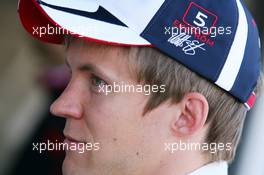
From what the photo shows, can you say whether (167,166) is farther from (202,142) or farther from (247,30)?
(247,30)

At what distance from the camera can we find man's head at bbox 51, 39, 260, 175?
1840mm

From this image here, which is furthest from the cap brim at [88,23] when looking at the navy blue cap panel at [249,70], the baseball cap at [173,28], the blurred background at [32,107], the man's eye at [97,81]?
the blurred background at [32,107]

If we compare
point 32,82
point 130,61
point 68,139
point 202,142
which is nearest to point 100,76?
point 130,61

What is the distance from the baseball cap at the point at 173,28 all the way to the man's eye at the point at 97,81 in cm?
14

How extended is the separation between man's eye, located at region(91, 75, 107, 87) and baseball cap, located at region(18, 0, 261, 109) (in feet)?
0.44

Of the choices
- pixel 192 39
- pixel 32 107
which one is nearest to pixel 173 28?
pixel 192 39

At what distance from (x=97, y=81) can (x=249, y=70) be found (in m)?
0.44

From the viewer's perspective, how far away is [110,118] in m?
1.86

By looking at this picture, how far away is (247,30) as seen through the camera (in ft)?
6.43

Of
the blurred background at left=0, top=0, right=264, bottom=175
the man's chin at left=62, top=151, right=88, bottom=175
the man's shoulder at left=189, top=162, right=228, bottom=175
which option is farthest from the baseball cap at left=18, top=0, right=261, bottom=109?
the blurred background at left=0, top=0, right=264, bottom=175

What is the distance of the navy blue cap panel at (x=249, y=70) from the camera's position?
191 cm

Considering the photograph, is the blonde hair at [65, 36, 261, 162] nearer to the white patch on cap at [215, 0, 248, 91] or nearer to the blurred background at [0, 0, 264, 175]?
the white patch on cap at [215, 0, 248, 91]

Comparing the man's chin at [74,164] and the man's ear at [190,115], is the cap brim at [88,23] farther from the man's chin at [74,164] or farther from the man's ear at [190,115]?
the man's chin at [74,164]

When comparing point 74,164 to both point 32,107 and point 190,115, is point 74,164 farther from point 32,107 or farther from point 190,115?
point 32,107
